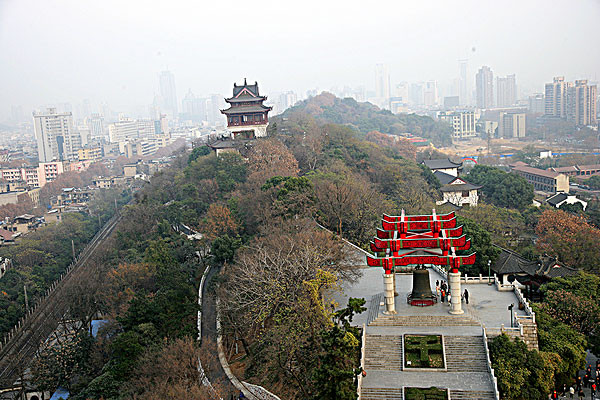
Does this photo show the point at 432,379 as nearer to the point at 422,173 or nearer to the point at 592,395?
the point at 592,395

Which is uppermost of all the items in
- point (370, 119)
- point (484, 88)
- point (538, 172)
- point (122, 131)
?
point (484, 88)

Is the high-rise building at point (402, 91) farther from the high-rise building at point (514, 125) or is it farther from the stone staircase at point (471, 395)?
the stone staircase at point (471, 395)

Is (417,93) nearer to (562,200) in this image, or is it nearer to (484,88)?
(484,88)

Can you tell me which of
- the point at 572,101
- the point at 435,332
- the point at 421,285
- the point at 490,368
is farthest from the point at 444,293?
the point at 572,101

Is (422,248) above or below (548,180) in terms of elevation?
above

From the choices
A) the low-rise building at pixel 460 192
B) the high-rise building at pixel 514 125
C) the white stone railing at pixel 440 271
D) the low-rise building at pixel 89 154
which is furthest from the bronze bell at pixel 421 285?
the high-rise building at pixel 514 125

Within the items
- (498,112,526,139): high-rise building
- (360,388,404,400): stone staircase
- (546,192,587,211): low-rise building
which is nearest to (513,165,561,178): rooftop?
(546,192,587,211): low-rise building
